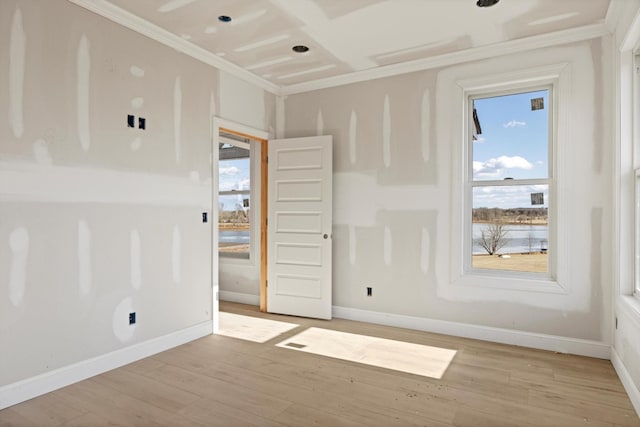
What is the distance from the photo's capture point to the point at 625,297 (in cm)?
308

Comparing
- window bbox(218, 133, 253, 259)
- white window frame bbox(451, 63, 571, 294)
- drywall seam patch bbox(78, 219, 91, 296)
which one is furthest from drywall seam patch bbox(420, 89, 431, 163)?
drywall seam patch bbox(78, 219, 91, 296)

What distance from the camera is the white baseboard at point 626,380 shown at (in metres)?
2.62

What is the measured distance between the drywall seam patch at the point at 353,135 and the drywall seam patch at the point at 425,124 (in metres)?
0.80

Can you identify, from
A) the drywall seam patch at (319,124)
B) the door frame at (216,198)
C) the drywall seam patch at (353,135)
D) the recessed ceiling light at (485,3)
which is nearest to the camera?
the recessed ceiling light at (485,3)

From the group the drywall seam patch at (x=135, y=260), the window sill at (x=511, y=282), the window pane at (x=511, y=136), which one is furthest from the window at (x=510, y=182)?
the drywall seam patch at (x=135, y=260)

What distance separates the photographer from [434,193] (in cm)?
429

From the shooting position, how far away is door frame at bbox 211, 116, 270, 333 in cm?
427

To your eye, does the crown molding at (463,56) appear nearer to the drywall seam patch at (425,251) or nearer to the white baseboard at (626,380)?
the drywall seam patch at (425,251)

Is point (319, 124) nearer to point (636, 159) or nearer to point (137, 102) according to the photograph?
point (137, 102)

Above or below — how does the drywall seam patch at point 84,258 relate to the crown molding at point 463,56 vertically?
below

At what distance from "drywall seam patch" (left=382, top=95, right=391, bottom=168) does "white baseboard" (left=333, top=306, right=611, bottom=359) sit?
5.67 feet

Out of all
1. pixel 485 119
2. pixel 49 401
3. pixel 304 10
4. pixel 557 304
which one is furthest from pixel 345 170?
pixel 49 401

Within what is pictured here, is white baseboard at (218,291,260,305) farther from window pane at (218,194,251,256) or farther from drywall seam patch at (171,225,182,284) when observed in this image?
drywall seam patch at (171,225,182,284)

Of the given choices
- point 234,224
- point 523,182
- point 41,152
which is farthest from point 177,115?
point 523,182
